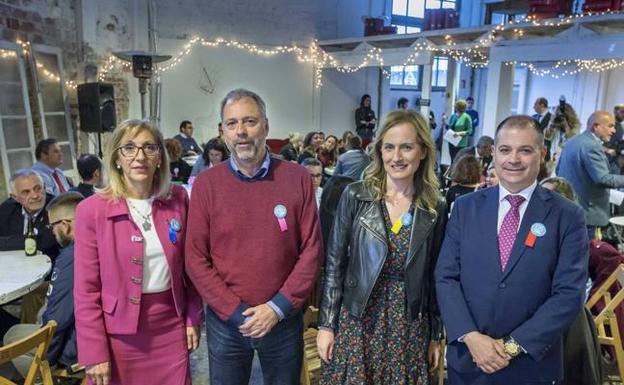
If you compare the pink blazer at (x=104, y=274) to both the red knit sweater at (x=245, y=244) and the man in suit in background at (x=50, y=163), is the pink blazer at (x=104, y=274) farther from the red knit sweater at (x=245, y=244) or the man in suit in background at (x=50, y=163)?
the man in suit in background at (x=50, y=163)

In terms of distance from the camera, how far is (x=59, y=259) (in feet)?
6.99

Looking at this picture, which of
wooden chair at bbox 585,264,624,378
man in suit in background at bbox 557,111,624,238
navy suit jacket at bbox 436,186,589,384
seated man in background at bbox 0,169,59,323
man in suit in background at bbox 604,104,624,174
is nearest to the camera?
navy suit jacket at bbox 436,186,589,384

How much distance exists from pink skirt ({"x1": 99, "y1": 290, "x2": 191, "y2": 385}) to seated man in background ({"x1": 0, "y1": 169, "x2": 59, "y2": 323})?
1491 millimetres

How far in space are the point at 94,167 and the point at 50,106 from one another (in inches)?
116

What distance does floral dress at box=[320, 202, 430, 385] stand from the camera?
1.81 metres

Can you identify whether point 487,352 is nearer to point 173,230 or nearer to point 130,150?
point 173,230

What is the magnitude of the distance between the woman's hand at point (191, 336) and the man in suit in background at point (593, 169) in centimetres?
342

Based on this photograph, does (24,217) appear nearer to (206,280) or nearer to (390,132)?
(206,280)

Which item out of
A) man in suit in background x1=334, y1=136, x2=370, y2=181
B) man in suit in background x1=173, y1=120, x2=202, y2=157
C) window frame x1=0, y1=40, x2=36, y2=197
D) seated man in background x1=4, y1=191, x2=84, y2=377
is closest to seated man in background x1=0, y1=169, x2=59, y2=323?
seated man in background x1=4, y1=191, x2=84, y2=377

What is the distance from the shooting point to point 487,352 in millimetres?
1684

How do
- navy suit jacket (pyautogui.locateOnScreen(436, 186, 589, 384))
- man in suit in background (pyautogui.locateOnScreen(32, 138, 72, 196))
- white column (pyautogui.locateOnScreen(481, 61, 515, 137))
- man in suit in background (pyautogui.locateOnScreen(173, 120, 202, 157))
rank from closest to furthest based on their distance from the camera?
navy suit jacket (pyautogui.locateOnScreen(436, 186, 589, 384)) → man in suit in background (pyautogui.locateOnScreen(32, 138, 72, 196)) → white column (pyautogui.locateOnScreen(481, 61, 515, 137)) → man in suit in background (pyautogui.locateOnScreen(173, 120, 202, 157))

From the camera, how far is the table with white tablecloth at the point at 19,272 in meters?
2.41

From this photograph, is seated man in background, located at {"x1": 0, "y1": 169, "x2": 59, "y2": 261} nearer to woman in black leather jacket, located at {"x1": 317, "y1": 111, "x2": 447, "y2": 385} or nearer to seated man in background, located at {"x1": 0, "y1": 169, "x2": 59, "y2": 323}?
seated man in background, located at {"x1": 0, "y1": 169, "x2": 59, "y2": 323}

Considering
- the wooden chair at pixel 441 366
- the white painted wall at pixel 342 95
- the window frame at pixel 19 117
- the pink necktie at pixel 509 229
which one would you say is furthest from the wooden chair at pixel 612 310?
the white painted wall at pixel 342 95
